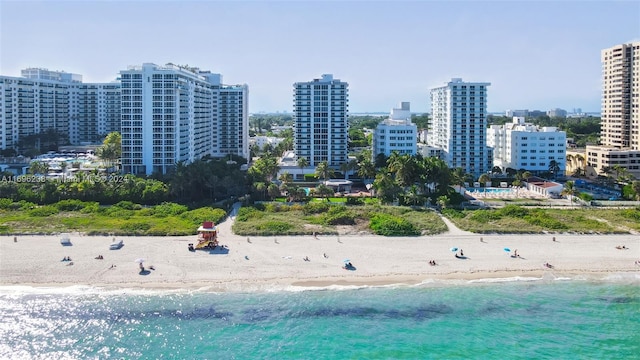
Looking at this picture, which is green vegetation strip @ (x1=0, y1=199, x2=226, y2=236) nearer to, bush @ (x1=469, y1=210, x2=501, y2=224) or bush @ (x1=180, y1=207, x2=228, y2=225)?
bush @ (x1=180, y1=207, x2=228, y2=225)

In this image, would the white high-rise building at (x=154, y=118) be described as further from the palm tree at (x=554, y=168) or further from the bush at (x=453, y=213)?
the palm tree at (x=554, y=168)

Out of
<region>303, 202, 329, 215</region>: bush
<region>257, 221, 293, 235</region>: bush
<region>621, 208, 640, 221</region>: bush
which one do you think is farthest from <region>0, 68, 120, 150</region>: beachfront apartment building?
<region>621, 208, 640, 221</region>: bush

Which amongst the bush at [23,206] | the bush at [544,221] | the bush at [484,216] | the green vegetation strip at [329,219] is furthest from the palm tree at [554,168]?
the bush at [23,206]

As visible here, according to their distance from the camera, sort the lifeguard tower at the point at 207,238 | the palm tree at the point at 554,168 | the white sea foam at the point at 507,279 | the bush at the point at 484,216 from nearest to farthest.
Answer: the white sea foam at the point at 507,279
the lifeguard tower at the point at 207,238
the bush at the point at 484,216
the palm tree at the point at 554,168

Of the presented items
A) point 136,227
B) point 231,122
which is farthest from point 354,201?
point 231,122

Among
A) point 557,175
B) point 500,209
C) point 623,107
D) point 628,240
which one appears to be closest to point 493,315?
point 628,240

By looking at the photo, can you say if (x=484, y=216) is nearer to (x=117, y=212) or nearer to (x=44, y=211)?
(x=117, y=212)

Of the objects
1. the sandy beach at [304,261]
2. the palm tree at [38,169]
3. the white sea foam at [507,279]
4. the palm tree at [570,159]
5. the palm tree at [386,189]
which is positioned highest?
the palm tree at [570,159]
